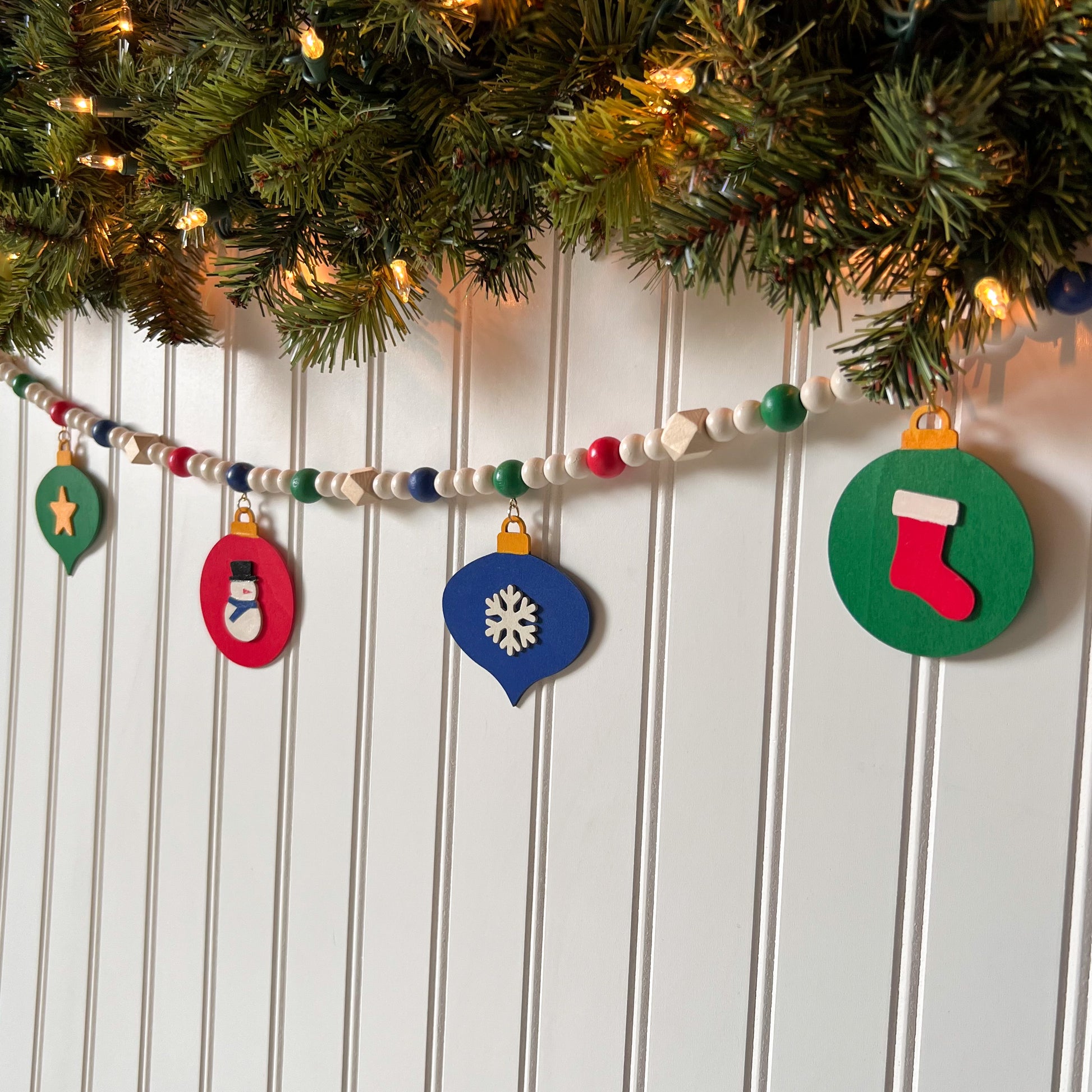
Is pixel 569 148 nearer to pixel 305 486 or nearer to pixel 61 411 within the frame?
pixel 305 486

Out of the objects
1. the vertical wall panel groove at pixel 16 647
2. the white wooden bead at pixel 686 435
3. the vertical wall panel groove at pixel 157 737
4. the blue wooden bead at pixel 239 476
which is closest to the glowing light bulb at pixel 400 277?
the white wooden bead at pixel 686 435

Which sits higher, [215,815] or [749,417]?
[749,417]

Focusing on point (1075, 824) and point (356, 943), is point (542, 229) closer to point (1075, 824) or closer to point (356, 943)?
point (1075, 824)

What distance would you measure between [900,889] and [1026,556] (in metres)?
0.25

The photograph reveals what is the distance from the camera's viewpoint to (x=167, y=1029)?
3.48ft

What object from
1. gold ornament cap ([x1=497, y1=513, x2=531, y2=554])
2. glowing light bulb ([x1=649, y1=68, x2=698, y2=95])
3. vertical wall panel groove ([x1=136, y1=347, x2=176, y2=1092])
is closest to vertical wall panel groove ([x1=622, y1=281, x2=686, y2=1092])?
gold ornament cap ([x1=497, y1=513, x2=531, y2=554])

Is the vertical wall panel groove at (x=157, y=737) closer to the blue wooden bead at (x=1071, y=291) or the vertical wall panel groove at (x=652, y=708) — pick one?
the vertical wall panel groove at (x=652, y=708)

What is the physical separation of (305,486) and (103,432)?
12.6 inches

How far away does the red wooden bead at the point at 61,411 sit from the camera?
1.11m

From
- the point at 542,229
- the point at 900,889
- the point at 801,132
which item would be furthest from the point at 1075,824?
the point at 542,229

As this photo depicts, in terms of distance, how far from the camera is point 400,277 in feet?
2.33

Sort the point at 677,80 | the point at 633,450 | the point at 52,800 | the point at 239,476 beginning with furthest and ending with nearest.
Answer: the point at 52,800, the point at 239,476, the point at 633,450, the point at 677,80

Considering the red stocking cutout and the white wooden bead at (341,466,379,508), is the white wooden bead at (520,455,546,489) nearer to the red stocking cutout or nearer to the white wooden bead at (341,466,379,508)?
the white wooden bead at (341,466,379,508)

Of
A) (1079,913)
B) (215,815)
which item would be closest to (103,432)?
(215,815)
